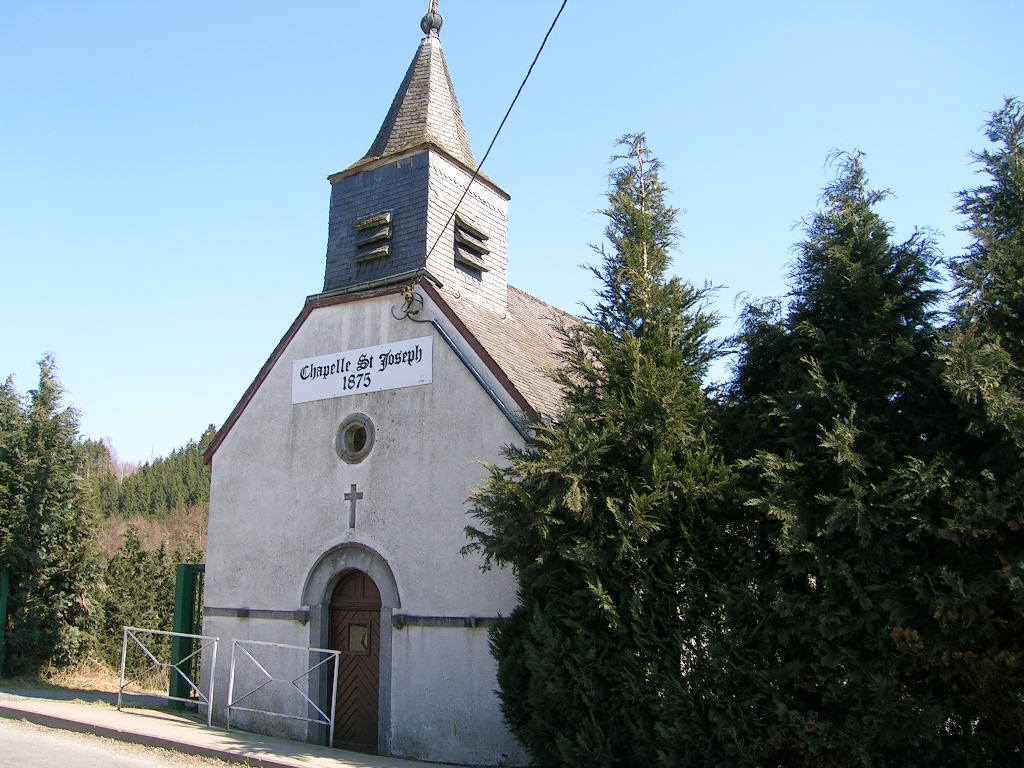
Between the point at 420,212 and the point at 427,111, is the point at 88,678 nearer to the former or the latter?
the point at 420,212

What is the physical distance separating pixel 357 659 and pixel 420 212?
634cm

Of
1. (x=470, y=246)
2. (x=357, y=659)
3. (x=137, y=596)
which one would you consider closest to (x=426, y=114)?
(x=470, y=246)

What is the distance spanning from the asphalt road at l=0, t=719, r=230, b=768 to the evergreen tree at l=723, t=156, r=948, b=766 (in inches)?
238

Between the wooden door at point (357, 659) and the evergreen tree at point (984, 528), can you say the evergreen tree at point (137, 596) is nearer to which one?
the wooden door at point (357, 659)

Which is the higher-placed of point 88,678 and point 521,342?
point 521,342

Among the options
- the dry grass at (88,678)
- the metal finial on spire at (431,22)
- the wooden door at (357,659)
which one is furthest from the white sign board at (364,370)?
the dry grass at (88,678)

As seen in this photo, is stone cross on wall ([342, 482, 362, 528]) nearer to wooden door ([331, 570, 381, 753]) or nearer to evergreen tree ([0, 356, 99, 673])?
wooden door ([331, 570, 381, 753])

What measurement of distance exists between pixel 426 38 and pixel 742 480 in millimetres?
10655

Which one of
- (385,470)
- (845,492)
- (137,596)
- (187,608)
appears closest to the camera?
(845,492)

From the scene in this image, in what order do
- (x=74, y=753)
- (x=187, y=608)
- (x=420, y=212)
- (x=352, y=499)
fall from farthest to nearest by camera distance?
(x=187, y=608), (x=420, y=212), (x=352, y=499), (x=74, y=753)

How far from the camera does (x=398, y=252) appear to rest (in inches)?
502

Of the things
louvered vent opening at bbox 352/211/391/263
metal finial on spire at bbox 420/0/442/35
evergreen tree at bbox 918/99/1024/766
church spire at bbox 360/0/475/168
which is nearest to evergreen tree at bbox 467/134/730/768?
evergreen tree at bbox 918/99/1024/766

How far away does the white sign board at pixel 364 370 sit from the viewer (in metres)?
11.8

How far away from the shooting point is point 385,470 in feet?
38.5
